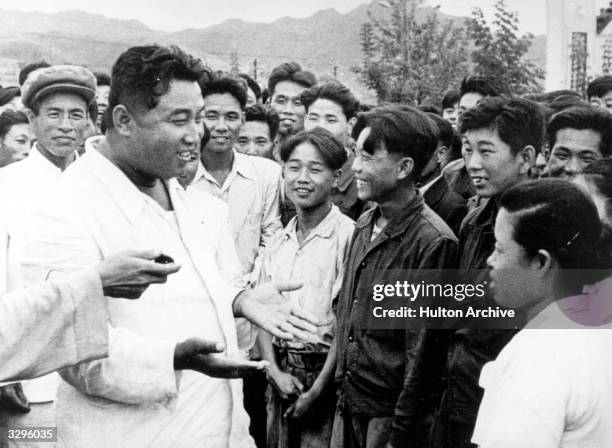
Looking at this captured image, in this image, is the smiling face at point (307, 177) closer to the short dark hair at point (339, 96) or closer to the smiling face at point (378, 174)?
the smiling face at point (378, 174)

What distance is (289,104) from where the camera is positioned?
3.34 metres

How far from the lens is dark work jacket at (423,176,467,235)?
7.05 feet

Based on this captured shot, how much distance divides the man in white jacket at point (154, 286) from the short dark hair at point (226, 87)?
1.22 meters

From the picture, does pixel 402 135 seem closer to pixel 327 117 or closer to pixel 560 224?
pixel 560 224

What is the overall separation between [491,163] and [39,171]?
125 centimetres

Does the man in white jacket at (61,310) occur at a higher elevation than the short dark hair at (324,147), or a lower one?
lower

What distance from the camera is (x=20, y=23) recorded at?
2.52 metres

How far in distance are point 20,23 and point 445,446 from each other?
1.89m

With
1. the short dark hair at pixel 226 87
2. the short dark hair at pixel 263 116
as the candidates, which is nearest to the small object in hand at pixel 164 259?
the short dark hair at pixel 226 87

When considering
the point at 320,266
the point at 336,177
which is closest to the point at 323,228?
the point at 320,266

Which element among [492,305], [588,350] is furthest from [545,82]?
[588,350]

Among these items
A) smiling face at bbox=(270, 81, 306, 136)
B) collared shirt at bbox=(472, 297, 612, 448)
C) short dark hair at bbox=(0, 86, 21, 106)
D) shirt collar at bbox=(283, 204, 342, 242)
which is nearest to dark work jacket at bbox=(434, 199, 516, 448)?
shirt collar at bbox=(283, 204, 342, 242)

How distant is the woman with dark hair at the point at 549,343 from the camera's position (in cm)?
111

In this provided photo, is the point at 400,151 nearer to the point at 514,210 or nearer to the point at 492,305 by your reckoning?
the point at 492,305
